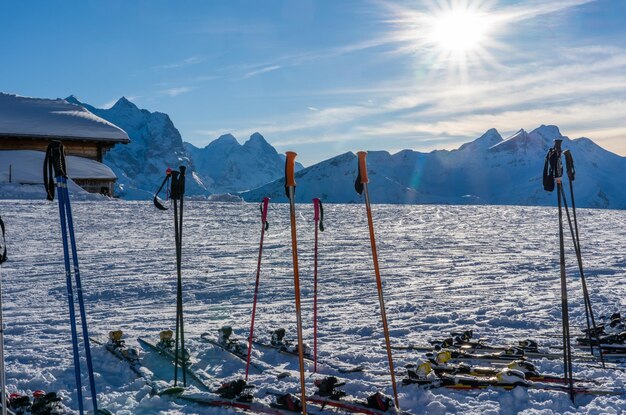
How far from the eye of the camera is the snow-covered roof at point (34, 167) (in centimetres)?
2936

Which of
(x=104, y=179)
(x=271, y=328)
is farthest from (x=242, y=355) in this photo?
(x=104, y=179)

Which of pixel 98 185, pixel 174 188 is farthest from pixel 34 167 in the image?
pixel 174 188

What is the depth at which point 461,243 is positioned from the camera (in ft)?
65.1

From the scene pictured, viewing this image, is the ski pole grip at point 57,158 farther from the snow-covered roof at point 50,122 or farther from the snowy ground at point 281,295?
the snow-covered roof at point 50,122

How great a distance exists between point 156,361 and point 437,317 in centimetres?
433

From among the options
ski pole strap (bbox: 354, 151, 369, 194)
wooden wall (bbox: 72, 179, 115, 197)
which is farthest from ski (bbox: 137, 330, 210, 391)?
wooden wall (bbox: 72, 179, 115, 197)

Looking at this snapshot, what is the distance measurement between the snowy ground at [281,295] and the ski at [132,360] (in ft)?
0.29

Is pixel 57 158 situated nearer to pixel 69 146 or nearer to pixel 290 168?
pixel 290 168

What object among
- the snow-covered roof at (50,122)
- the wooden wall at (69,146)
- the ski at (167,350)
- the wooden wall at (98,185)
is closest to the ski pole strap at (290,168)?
the ski at (167,350)

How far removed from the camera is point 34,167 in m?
30.6

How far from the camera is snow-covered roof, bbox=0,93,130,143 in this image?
3351 cm

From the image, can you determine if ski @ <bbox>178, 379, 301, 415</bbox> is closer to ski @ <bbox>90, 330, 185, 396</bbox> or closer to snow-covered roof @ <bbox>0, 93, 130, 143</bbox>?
ski @ <bbox>90, 330, 185, 396</bbox>

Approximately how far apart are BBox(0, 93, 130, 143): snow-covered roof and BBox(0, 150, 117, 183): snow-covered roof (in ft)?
4.47

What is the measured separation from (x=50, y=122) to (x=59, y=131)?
1.61 m
